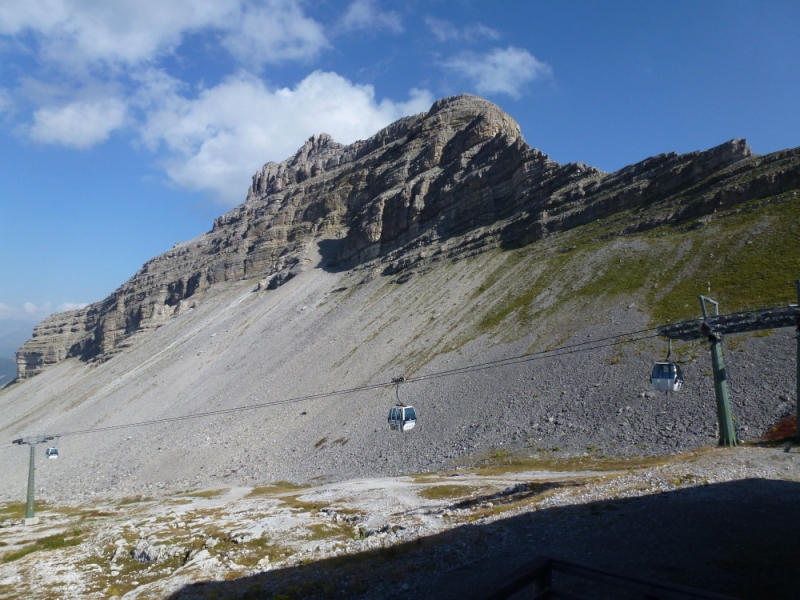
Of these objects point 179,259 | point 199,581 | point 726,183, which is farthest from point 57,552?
point 179,259

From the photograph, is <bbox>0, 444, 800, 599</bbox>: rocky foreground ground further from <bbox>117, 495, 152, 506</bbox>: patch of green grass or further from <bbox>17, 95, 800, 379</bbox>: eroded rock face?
<bbox>17, 95, 800, 379</bbox>: eroded rock face

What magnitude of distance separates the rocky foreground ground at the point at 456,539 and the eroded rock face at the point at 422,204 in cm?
5526

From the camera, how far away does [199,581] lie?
17688 mm

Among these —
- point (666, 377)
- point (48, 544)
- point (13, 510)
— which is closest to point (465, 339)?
point (666, 377)

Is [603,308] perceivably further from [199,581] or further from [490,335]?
[199,581]

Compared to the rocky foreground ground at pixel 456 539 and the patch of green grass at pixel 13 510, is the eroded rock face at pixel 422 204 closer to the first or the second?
the rocky foreground ground at pixel 456 539

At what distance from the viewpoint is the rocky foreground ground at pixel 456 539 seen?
12.5 metres

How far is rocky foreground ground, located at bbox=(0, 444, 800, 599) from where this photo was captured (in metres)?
12.5

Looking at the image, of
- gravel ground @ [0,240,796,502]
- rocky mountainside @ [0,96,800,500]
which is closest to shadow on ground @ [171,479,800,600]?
gravel ground @ [0,240,796,502]

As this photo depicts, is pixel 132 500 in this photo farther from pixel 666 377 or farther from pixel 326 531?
pixel 666 377

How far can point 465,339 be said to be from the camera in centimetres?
6250

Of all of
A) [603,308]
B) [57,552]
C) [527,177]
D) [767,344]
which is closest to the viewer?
[57,552]

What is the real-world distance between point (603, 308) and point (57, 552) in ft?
160

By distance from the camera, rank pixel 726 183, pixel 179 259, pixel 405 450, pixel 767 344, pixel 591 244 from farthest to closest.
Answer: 1. pixel 179 259
2. pixel 591 244
3. pixel 726 183
4. pixel 405 450
5. pixel 767 344
